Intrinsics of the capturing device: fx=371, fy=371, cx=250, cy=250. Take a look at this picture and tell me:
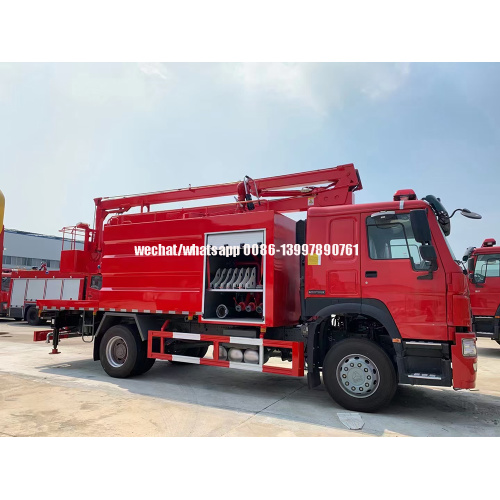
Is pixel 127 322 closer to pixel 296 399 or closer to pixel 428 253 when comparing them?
pixel 296 399

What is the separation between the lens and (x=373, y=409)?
484 centimetres

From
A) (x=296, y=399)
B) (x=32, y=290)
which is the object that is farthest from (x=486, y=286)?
(x=32, y=290)

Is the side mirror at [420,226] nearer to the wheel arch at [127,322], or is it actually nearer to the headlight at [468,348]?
the headlight at [468,348]

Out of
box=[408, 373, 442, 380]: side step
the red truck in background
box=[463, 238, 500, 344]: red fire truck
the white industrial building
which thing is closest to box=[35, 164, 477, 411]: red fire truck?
box=[408, 373, 442, 380]: side step

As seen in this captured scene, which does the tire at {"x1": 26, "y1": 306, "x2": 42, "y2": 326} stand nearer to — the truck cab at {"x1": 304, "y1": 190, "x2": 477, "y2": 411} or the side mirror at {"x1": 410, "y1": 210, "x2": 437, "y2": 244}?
A: the truck cab at {"x1": 304, "y1": 190, "x2": 477, "y2": 411}

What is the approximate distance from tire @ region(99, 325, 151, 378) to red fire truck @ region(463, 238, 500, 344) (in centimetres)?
858

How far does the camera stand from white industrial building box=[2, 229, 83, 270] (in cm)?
4631

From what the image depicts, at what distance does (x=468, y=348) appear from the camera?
4.49 m

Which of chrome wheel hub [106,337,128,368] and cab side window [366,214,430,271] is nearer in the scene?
cab side window [366,214,430,271]

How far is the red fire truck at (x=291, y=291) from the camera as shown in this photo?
15.4 ft

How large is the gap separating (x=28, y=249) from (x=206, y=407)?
5230 centimetres

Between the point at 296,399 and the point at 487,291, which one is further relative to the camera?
the point at 487,291

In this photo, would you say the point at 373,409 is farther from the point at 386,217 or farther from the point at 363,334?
the point at 386,217

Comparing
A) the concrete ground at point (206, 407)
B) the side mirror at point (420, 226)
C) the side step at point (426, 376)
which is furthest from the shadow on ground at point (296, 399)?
the side mirror at point (420, 226)
